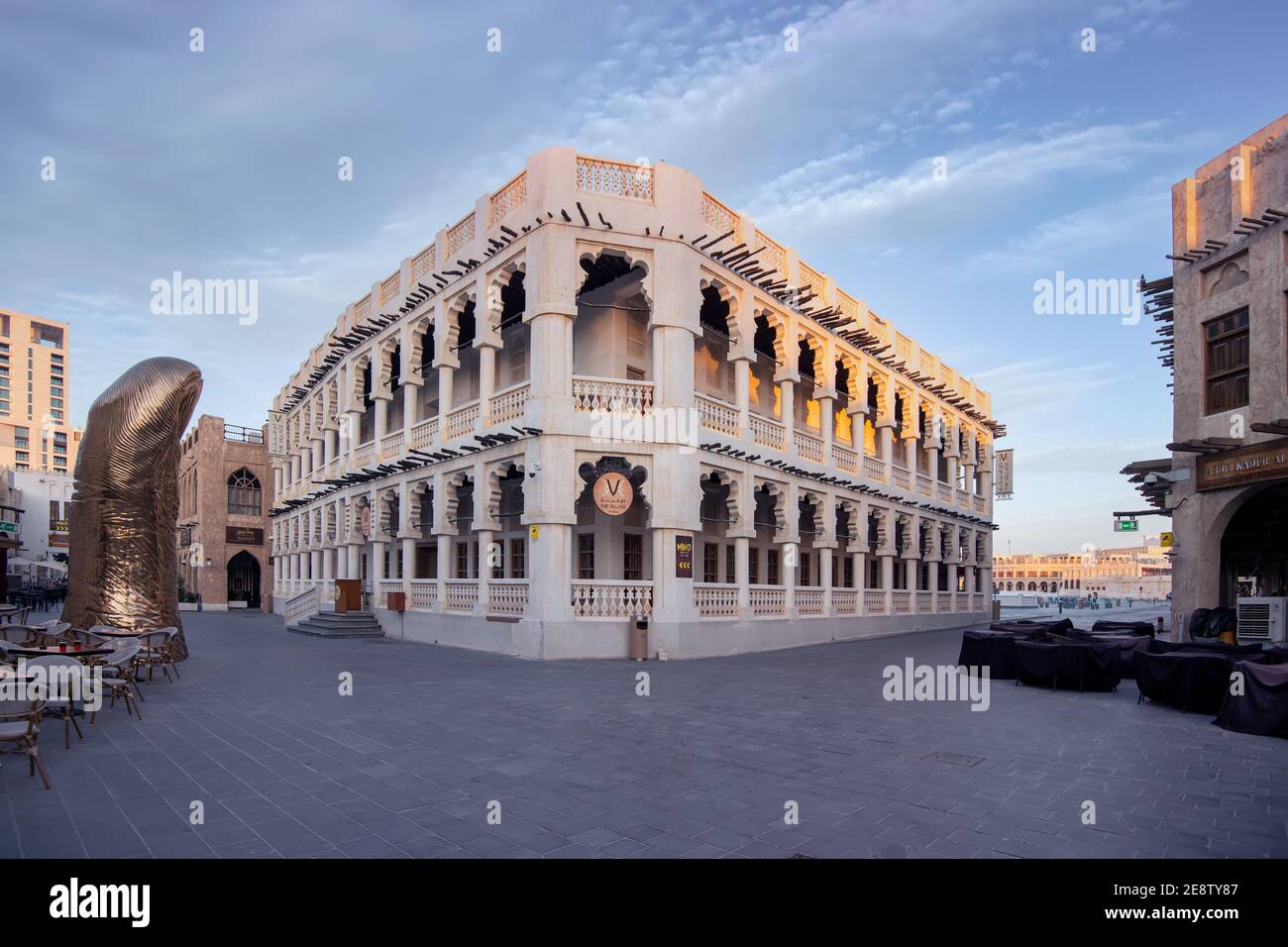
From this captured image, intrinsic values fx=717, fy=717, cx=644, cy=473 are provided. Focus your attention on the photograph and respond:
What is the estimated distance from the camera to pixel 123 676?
33.3ft

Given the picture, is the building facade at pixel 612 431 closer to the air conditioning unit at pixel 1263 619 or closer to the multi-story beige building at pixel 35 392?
the air conditioning unit at pixel 1263 619

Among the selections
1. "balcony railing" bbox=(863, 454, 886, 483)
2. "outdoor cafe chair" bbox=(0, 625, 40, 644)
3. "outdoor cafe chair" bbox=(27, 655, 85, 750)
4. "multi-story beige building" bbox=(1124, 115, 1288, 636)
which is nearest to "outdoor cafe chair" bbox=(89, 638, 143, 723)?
"outdoor cafe chair" bbox=(27, 655, 85, 750)

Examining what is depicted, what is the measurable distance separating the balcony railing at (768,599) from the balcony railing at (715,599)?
0.82 m

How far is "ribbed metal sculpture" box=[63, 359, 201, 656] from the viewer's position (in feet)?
44.7

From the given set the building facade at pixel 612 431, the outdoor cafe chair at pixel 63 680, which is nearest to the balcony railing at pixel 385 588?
the building facade at pixel 612 431

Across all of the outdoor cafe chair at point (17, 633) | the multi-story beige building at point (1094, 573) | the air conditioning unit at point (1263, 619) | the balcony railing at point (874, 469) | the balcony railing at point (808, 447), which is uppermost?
the balcony railing at point (808, 447)

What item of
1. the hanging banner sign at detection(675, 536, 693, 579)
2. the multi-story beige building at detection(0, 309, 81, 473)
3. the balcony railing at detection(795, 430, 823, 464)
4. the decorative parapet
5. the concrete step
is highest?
the multi-story beige building at detection(0, 309, 81, 473)

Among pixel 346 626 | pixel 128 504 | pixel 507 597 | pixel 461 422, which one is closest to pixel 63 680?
pixel 128 504

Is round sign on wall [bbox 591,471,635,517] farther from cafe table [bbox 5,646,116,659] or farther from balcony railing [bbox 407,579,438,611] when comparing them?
cafe table [bbox 5,646,116,659]

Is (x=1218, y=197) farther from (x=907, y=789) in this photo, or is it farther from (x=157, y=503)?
(x=157, y=503)

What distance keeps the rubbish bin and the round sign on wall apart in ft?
8.74

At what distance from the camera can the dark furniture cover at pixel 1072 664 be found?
41.4 feet

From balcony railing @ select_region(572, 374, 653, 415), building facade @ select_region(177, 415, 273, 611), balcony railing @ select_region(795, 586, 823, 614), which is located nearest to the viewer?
balcony railing @ select_region(572, 374, 653, 415)
